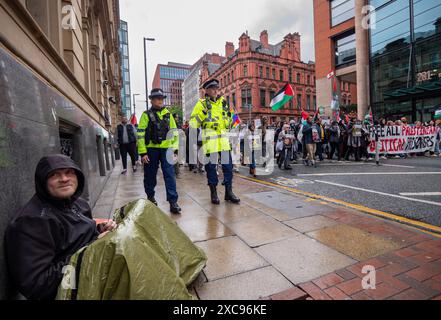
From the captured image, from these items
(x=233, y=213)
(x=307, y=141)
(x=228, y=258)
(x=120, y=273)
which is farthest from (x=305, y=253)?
(x=307, y=141)

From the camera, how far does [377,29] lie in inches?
890

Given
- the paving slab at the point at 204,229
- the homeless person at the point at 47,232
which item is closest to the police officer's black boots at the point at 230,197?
the paving slab at the point at 204,229

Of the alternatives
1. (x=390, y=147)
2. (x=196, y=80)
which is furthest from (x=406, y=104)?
(x=196, y=80)

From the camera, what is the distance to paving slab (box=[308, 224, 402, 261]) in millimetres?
2525

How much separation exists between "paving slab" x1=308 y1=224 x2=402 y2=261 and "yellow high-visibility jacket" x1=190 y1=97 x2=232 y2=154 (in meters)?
2.17

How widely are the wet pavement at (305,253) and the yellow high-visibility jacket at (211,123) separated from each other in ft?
3.42

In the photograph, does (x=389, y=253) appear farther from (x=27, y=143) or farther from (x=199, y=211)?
(x=27, y=143)

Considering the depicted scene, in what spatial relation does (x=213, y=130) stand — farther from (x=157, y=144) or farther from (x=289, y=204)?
(x=289, y=204)

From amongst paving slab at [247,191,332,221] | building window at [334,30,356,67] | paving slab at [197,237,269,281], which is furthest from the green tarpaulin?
building window at [334,30,356,67]

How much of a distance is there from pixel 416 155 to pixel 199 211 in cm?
1337

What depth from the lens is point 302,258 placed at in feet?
8.05

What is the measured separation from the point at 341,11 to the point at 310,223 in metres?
30.8

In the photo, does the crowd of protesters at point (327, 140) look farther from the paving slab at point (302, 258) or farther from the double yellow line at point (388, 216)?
the paving slab at point (302, 258)
